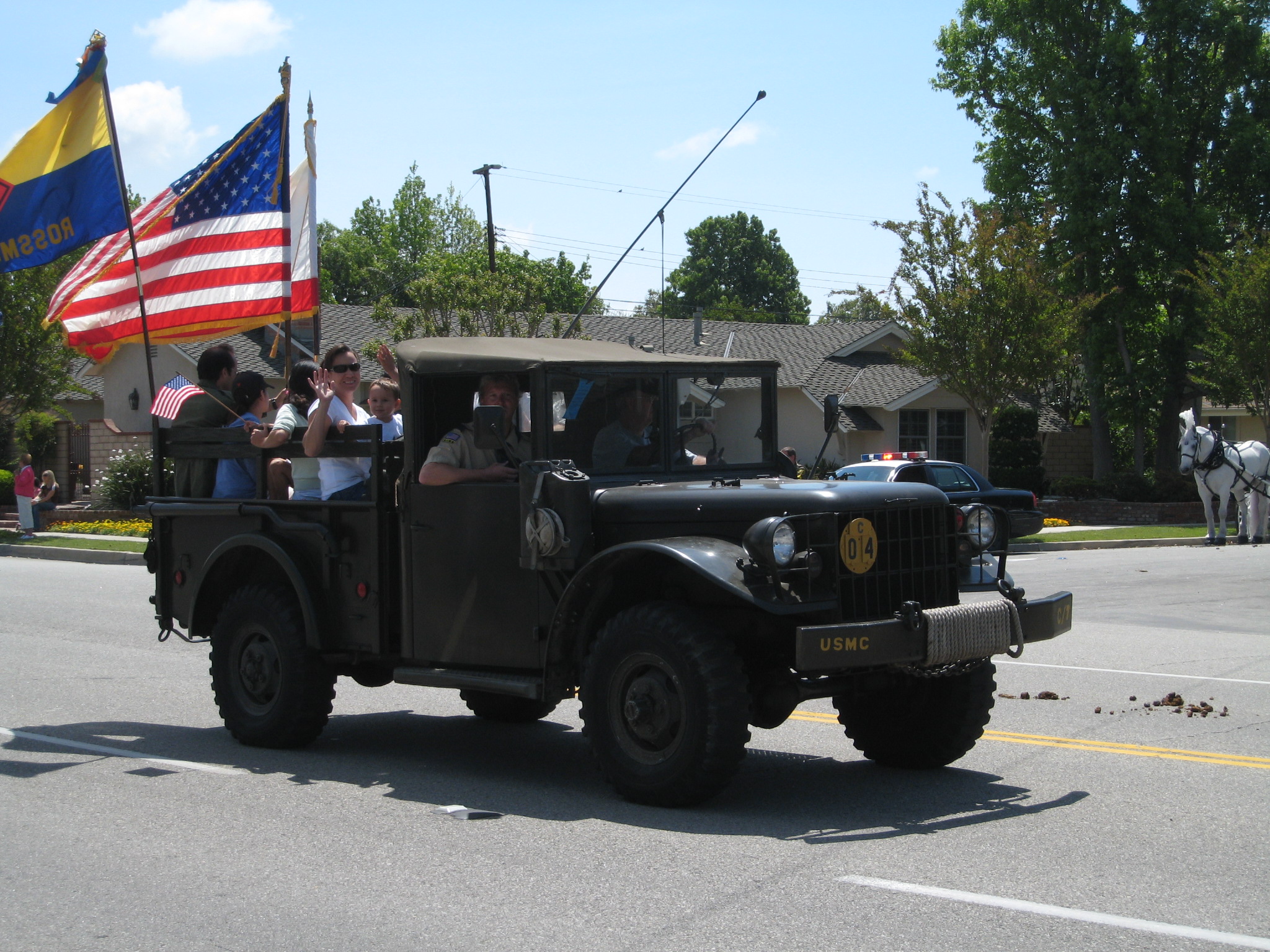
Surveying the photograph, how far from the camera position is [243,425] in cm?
821

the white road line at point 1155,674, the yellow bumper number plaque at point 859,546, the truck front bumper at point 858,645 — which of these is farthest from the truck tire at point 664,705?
the white road line at point 1155,674

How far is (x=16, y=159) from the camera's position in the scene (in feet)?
30.2

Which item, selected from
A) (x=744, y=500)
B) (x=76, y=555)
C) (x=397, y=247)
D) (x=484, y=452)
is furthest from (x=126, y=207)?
(x=397, y=247)

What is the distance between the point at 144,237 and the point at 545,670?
557 centimetres

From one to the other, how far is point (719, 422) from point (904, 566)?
4.77 feet

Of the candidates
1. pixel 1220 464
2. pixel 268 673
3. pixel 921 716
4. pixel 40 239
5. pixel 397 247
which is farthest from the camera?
pixel 397 247

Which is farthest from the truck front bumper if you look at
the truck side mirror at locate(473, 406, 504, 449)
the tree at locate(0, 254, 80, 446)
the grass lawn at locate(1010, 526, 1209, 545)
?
the tree at locate(0, 254, 80, 446)

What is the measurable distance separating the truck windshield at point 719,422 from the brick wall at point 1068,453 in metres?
36.2

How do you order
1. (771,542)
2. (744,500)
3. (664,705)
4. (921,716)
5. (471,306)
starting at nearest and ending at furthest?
(771,542) → (664,705) → (744,500) → (921,716) → (471,306)

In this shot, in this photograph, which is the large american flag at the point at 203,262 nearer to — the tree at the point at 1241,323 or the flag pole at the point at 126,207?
the flag pole at the point at 126,207

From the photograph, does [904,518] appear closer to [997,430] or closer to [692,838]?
[692,838]

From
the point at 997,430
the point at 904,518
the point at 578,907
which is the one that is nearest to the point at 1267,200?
the point at 997,430

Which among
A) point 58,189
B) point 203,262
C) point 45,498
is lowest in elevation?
point 45,498

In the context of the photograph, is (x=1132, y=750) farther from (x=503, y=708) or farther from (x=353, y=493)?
(x=353, y=493)
